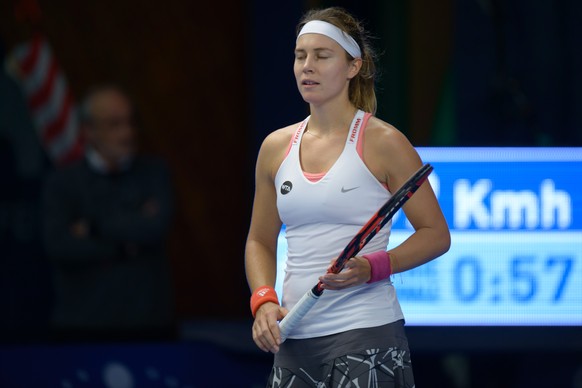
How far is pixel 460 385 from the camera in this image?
5906 millimetres

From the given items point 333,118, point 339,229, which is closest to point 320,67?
point 333,118

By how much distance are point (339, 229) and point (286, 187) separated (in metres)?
0.19

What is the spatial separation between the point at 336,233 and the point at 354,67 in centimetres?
47

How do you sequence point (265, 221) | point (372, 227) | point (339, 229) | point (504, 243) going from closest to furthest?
point (372, 227), point (339, 229), point (265, 221), point (504, 243)

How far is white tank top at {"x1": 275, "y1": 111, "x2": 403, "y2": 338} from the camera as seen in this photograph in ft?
10.4

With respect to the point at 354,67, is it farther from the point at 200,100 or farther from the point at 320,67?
the point at 200,100

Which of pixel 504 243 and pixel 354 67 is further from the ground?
pixel 354 67

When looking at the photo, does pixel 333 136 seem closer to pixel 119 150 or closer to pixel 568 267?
pixel 568 267

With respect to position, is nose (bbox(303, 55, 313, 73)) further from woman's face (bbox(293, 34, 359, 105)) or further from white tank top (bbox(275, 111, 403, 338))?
white tank top (bbox(275, 111, 403, 338))

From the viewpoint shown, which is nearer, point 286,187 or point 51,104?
point 286,187

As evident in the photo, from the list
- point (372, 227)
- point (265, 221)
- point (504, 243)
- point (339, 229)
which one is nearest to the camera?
point (372, 227)

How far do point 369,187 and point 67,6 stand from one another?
457 cm

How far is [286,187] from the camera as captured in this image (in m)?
3.25

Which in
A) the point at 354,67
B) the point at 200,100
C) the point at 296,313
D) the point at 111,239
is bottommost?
the point at 111,239
